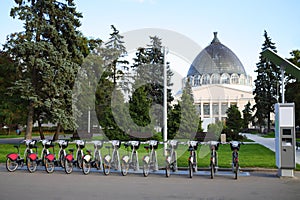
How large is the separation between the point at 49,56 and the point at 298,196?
63.5 feet

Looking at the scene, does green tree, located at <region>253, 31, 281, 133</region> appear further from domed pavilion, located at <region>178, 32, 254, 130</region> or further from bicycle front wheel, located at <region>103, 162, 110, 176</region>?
bicycle front wheel, located at <region>103, 162, 110, 176</region>

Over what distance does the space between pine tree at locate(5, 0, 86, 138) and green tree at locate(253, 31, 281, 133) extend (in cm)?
3583

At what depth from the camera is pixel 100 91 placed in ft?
112

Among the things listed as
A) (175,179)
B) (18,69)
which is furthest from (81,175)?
(18,69)

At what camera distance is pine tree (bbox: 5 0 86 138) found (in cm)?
2294

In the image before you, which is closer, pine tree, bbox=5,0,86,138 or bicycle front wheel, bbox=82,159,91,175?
bicycle front wheel, bbox=82,159,91,175

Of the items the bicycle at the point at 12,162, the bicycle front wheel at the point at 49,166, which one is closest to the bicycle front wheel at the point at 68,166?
the bicycle front wheel at the point at 49,166

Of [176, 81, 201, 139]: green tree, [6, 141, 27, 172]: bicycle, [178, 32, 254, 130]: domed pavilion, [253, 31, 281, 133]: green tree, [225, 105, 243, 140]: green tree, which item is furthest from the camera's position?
[178, 32, 254, 130]: domed pavilion

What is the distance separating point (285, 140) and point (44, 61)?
17058 mm

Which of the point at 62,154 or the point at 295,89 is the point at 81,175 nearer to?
the point at 62,154

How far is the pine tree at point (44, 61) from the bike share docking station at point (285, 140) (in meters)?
15.9

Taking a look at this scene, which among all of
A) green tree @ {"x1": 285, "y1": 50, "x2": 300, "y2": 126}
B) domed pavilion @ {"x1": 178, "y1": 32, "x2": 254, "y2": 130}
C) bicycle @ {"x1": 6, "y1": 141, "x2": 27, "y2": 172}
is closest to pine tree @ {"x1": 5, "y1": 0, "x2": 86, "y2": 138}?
bicycle @ {"x1": 6, "y1": 141, "x2": 27, "y2": 172}

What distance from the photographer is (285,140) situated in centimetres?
1117

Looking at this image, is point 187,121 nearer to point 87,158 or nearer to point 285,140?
point 285,140
